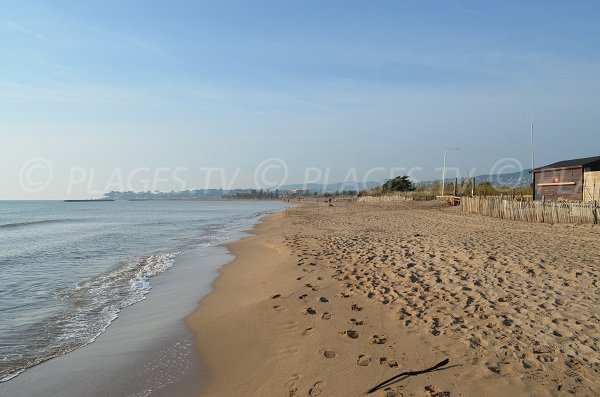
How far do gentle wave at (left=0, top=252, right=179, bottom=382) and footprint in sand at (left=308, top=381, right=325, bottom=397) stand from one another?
379 centimetres

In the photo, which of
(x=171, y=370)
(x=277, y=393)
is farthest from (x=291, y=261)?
(x=277, y=393)

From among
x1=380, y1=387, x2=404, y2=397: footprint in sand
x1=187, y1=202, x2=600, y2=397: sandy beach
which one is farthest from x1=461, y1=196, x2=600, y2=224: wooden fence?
x1=380, y1=387, x2=404, y2=397: footprint in sand

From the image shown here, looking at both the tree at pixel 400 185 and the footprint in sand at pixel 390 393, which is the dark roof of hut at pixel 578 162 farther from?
the tree at pixel 400 185

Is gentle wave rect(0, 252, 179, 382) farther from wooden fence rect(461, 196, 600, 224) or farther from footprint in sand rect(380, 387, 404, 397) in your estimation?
wooden fence rect(461, 196, 600, 224)

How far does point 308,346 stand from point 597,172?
787 inches

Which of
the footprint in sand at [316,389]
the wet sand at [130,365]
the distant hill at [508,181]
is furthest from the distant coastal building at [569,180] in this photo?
the wet sand at [130,365]

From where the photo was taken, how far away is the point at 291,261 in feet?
37.2

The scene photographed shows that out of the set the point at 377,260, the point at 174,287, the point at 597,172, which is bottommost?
the point at 174,287

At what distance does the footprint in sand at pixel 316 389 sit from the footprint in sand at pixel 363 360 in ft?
1.80

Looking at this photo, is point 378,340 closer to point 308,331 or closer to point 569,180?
point 308,331

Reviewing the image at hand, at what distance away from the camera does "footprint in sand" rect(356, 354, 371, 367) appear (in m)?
4.40

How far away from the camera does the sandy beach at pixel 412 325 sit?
13.1ft

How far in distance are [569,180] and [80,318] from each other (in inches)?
923

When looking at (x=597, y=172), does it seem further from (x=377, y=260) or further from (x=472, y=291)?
(x=472, y=291)
